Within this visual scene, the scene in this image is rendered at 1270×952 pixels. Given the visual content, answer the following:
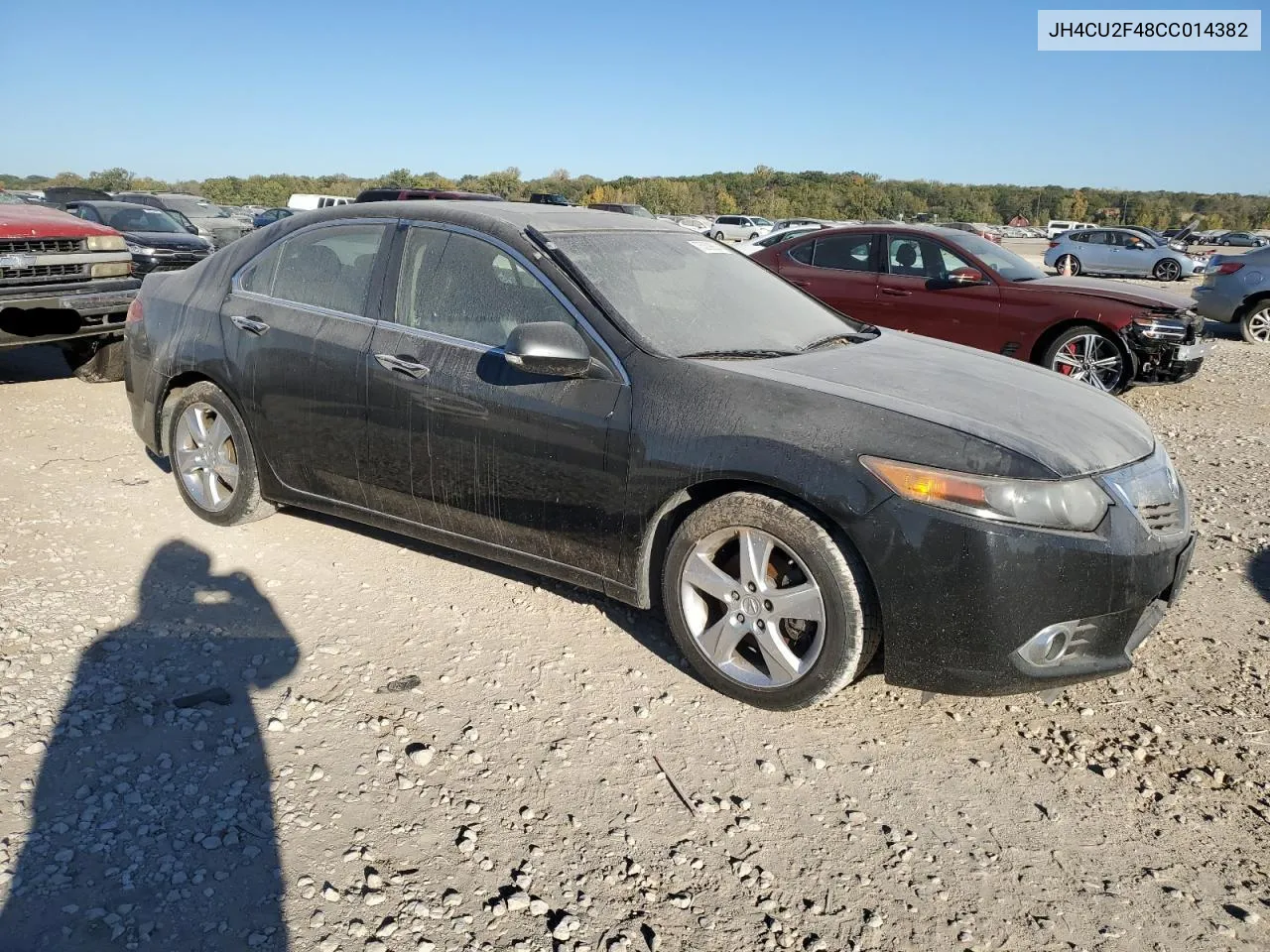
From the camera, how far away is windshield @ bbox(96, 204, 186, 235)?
14.5 meters

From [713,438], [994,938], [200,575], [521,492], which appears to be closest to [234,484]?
[200,575]

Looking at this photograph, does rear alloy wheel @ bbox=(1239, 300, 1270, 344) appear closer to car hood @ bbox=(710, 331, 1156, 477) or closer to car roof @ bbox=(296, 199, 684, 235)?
car hood @ bbox=(710, 331, 1156, 477)

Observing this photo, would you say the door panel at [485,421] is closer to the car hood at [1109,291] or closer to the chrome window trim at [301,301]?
the chrome window trim at [301,301]

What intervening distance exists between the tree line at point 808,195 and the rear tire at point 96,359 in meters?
55.9

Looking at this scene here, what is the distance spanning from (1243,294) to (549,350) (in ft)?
39.7

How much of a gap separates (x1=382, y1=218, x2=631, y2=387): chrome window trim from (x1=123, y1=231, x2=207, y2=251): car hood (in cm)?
1100

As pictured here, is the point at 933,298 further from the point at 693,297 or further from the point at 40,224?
the point at 40,224

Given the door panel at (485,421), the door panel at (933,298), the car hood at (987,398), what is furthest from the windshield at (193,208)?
the car hood at (987,398)

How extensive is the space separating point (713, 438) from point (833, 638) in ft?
2.48

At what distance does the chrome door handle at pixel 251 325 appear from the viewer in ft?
14.3

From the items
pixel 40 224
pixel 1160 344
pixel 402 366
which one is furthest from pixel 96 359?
pixel 1160 344

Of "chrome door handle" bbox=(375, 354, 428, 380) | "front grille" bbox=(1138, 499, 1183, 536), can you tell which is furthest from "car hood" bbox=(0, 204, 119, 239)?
"front grille" bbox=(1138, 499, 1183, 536)

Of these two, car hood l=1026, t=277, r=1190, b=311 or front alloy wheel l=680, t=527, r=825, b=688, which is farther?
car hood l=1026, t=277, r=1190, b=311

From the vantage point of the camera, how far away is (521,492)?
3615 mm
